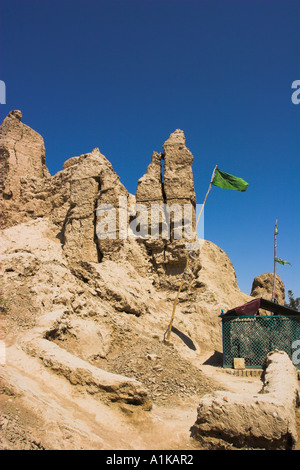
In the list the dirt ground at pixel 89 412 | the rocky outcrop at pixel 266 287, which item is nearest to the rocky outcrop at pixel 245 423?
the dirt ground at pixel 89 412

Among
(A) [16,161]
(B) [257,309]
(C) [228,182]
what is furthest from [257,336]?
(A) [16,161]

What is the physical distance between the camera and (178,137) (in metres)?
17.9

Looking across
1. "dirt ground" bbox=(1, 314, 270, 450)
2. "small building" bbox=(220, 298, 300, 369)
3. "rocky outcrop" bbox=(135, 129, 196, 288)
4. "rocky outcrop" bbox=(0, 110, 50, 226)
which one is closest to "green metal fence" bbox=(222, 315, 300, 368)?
"small building" bbox=(220, 298, 300, 369)

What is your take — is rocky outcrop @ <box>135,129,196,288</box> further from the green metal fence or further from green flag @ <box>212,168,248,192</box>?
the green metal fence

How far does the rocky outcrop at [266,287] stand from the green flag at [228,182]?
1711 cm

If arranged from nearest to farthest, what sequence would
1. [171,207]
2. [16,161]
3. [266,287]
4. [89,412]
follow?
[89,412] < [171,207] < [16,161] < [266,287]

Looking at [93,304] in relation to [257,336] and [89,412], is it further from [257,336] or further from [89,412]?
[257,336]

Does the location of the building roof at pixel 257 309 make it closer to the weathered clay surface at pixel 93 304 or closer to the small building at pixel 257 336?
the small building at pixel 257 336

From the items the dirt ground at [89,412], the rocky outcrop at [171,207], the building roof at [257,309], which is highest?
the rocky outcrop at [171,207]

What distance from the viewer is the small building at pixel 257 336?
36.7 feet

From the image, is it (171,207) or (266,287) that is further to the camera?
(266,287)

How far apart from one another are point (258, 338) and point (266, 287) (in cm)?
1852

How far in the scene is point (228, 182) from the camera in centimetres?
1356
